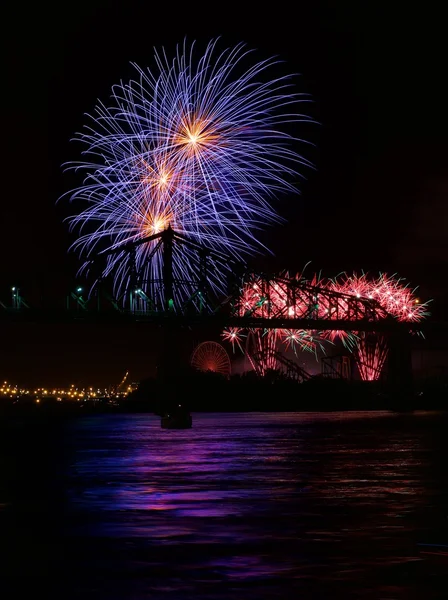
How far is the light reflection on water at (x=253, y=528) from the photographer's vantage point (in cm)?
1614

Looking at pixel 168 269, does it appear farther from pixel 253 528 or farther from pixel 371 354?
pixel 253 528

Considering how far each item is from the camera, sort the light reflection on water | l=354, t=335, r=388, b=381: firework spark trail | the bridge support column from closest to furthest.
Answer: the light reflection on water, the bridge support column, l=354, t=335, r=388, b=381: firework spark trail

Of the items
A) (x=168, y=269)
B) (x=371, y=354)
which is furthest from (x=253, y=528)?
(x=371, y=354)

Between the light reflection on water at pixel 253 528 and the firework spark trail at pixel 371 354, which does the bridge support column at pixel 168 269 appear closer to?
the firework spark trail at pixel 371 354

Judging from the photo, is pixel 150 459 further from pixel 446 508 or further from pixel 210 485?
pixel 446 508

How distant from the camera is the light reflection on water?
635 inches

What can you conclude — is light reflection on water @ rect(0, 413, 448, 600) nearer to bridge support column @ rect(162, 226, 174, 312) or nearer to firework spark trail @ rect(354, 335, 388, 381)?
bridge support column @ rect(162, 226, 174, 312)

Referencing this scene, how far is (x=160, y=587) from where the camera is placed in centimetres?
1591

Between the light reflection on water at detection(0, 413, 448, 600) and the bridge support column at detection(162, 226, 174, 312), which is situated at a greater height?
the bridge support column at detection(162, 226, 174, 312)

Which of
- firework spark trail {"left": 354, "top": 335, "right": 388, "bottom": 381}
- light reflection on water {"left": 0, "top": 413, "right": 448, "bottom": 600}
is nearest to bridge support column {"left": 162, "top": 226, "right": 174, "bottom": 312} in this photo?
firework spark trail {"left": 354, "top": 335, "right": 388, "bottom": 381}

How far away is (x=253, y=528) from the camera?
74.0 feet

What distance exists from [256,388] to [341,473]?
525 feet

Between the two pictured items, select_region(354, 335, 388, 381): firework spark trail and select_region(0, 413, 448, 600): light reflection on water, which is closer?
select_region(0, 413, 448, 600): light reflection on water

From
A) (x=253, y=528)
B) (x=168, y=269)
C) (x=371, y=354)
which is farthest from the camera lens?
(x=371, y=354)
